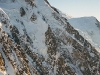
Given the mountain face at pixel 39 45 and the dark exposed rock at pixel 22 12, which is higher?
the dark exposed rock at pixel 22 12

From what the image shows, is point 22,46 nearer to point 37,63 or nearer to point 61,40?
point 37,63

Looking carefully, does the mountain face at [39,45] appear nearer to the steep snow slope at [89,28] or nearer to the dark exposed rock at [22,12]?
the dark exposed rock at [22,12]

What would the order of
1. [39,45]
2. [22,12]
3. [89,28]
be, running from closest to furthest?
1. [39,45]
2. [22,12]
3. [89,28]

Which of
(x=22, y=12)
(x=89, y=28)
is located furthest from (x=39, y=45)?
(x=89, y=28)

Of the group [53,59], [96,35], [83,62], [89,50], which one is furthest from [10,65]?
[96,35]

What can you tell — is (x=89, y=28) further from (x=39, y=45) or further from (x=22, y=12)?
(x=39, y=45)

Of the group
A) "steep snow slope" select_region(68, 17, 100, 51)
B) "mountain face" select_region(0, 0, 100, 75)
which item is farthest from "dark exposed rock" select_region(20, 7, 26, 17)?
"steep snow slope" select_region(68, 17, 100, 51)

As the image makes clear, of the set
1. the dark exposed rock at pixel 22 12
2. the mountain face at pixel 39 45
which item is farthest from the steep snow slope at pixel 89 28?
the dark exposed rock at pixel 22 12
